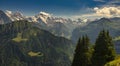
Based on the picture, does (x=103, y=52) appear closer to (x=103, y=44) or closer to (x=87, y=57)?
(x=103, y=44)

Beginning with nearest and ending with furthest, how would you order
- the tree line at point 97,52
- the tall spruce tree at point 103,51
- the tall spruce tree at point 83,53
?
the tall spruce tree at point 103,51 < the tree line at point 97,52 < the tall spruce tree at point 83,53

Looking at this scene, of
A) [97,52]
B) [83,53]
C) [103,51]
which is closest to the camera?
[103,51]

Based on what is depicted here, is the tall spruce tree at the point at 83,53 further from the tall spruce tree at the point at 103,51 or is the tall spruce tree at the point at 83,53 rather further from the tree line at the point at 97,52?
the tall spruce tree at the point at 103,51

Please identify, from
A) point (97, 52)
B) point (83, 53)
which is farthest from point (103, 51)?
point (83, 53)

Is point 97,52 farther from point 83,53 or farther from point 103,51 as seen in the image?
point 83,53

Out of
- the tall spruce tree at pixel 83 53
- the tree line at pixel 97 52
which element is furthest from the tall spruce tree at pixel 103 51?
the tall spruce tree at pixel 83 53

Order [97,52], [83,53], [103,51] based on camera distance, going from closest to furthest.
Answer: [103,51], [97,52], [83,53]

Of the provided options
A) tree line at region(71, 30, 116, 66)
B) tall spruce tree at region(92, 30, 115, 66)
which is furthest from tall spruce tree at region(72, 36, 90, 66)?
tall spruce tree at region(92, 30, 115, 66)
